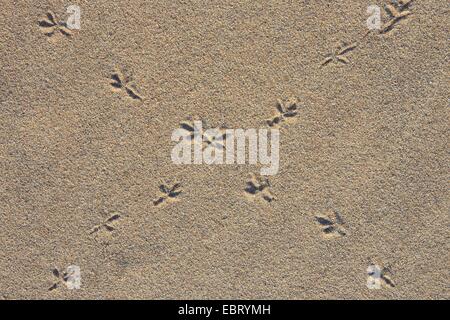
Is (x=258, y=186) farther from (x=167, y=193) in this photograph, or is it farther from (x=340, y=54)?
(x=340, y=54)

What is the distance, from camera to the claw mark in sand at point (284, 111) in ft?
5.75

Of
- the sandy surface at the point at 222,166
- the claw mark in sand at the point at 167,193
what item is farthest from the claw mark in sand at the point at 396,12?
the claw mark in sand at the point at 167,193

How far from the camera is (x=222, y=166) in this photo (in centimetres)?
177

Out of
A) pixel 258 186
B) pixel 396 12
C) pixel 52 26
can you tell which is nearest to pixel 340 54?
pixel 396 12

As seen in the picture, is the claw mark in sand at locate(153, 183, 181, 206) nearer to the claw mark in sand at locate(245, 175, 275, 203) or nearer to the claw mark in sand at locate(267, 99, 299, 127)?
the claw mark in sand at locate(245, 175, 275, 203)

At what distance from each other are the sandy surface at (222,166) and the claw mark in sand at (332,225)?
2 cm

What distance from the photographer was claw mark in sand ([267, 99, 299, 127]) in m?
1.75

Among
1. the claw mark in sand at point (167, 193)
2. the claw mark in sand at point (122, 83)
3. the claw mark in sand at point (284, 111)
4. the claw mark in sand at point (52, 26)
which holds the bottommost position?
the claw mark in sand at point (167, 193)

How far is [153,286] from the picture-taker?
182 centimetres

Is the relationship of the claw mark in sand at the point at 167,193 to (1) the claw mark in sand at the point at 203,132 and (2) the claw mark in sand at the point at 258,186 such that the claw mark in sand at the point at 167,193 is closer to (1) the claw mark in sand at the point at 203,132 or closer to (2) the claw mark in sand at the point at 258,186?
(1) the claw mark in sand at the point at 203,132

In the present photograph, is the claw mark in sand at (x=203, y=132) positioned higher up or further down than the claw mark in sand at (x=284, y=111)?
further down

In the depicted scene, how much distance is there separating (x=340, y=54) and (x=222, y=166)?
0.83m

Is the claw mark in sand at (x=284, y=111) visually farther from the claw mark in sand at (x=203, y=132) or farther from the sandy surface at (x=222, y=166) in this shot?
the claw mark in sand at (x=203, y=132)
